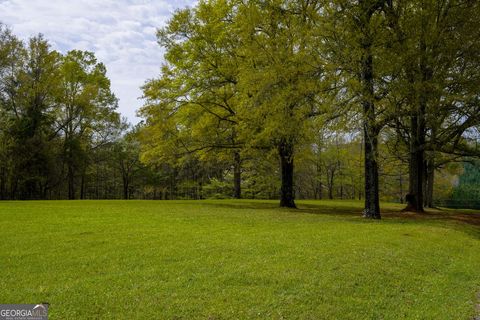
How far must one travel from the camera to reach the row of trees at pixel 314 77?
1487 centimetres

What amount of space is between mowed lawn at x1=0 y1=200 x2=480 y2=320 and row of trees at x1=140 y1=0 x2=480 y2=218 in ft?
21.0

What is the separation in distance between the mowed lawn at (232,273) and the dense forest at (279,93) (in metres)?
6.66

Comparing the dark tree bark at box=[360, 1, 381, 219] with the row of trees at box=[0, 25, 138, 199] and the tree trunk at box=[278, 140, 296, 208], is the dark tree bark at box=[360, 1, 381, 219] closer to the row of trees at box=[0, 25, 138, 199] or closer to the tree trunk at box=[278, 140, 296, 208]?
the tree trunk at box=[278, 140, 296, 208]

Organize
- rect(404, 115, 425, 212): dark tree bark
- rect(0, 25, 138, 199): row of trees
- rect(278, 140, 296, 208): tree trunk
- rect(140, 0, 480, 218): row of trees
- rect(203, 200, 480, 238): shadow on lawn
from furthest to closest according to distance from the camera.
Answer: rect(0, 25, 138, 199): row of trees → rect(278, 140, 296, 208): tree trunk → rect(404, 115, 425, 212): dark tree bark → rect(203, 200, 480, 238): shadow on lawn → rect(140, 0, 480, 218): row of trees

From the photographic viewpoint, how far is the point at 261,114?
698 inches

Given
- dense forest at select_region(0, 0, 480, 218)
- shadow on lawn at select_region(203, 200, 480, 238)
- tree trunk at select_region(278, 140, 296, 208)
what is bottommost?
shadow on lawn at select_region(203, 200, 480, 238)

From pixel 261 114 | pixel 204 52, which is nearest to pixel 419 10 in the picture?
pixel 261 114

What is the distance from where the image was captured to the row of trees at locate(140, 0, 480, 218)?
48.8 feet

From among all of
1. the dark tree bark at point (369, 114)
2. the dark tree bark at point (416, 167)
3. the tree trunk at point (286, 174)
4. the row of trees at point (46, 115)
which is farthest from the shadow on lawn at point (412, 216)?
the row of trees at point (46, 115)

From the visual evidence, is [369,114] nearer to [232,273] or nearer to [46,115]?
[232,273]

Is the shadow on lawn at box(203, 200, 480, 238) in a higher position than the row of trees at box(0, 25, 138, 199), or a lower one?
lower

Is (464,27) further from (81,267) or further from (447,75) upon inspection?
(81,267)

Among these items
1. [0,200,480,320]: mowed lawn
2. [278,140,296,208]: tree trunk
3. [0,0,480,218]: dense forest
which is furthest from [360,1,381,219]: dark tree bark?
[278,140,296,208]: tree trunk

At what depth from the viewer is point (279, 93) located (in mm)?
16609
